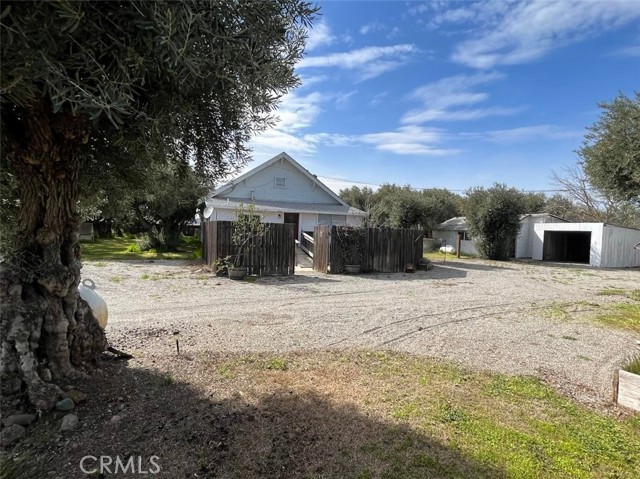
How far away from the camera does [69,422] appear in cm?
250

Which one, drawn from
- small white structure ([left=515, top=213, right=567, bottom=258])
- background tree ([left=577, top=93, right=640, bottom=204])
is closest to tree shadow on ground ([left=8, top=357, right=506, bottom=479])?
background tree ([left=577, top=93, right=640, bottom=204])

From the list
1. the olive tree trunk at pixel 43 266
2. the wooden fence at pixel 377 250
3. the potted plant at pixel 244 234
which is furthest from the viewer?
the wooden fence at pixel 377 250

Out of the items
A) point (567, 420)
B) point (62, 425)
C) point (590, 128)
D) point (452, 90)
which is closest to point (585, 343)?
point (567, 420)

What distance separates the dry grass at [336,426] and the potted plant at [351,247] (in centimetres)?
938

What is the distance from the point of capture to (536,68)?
8984 millimetres

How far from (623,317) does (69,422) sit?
966cm

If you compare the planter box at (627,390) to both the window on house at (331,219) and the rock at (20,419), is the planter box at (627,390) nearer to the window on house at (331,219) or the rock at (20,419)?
the rock at (20,419)

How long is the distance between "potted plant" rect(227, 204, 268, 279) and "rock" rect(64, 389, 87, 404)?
8.44 m

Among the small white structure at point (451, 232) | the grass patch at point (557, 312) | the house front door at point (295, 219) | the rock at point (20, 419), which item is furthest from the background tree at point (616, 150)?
the small white structure at point (451, 232)

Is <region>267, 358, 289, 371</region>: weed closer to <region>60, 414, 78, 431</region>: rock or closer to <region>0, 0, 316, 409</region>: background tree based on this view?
<region>0, 0, 316, 409</region>: background tree

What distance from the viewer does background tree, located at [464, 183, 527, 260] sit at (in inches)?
827

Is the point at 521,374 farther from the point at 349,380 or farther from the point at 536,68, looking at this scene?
the point at 536,68

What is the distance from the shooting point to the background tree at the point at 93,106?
1.59m

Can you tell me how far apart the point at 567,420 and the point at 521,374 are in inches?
43.8
